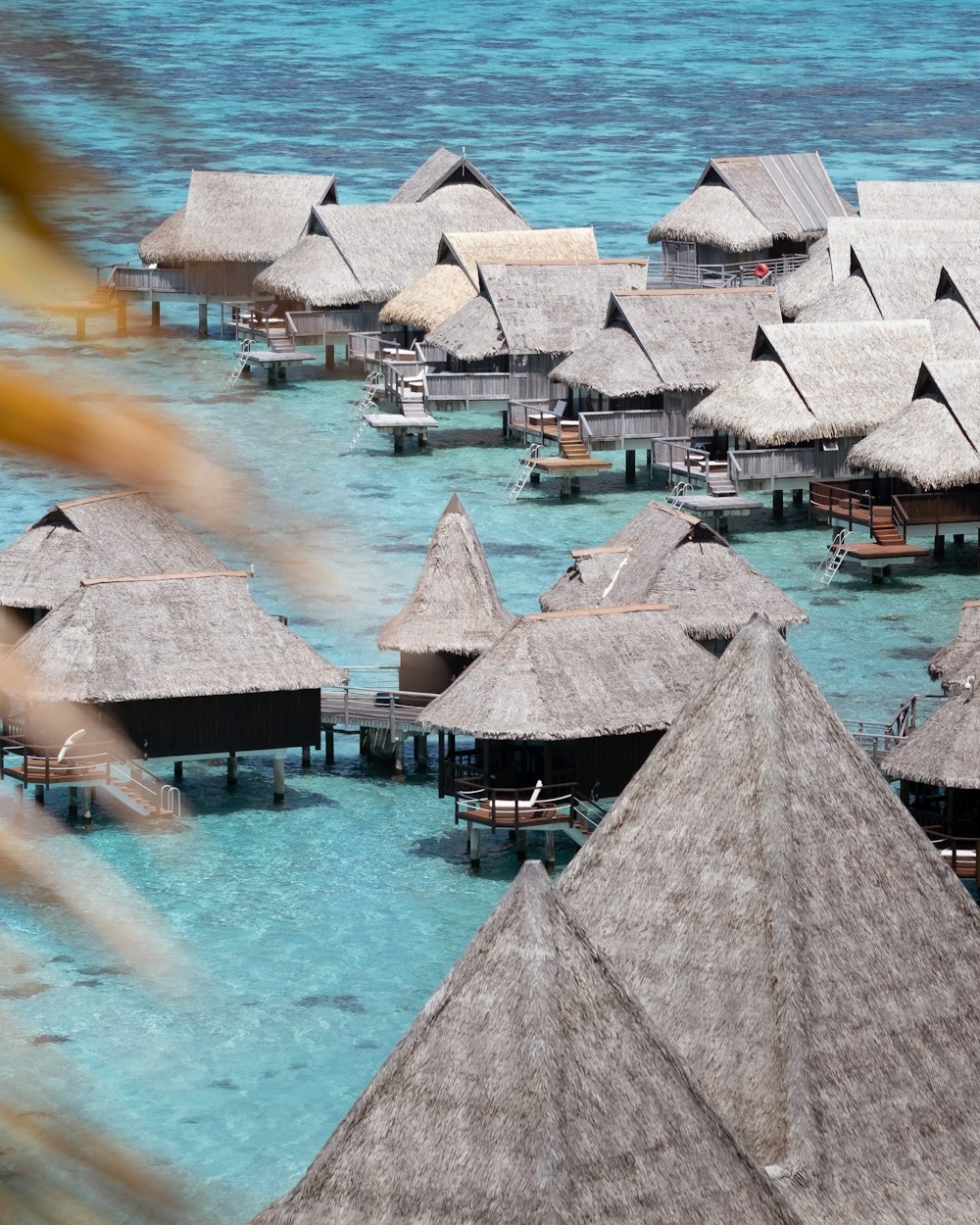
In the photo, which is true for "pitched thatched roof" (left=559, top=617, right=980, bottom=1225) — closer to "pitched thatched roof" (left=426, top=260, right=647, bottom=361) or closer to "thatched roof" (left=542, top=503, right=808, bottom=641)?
"thatched roof" (left=542, top=503, right=808, bottom=641)

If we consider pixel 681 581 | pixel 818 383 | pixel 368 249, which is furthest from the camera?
pixel 368 249

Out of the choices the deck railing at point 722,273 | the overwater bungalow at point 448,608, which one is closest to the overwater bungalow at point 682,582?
the overwater bungalow at point 448,608

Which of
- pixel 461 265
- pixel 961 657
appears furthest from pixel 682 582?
pixel 461 265

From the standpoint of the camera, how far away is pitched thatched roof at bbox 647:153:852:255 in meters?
72.7

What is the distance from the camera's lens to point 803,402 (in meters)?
52.2

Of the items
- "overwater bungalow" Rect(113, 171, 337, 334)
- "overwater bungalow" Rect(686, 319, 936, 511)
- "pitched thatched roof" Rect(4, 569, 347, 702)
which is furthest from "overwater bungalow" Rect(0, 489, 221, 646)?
"overwater bungalow" Rect(113, 171, 337, 334)

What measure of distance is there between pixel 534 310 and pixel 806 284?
337 inches

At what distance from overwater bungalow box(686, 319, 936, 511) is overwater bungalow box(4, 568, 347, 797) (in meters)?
→ 19.3

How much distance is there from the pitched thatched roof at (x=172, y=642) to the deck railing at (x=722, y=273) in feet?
126

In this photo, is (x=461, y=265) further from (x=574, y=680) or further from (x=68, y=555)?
(x=574, y=680)

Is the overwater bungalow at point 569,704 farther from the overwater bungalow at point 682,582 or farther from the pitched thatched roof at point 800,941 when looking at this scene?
the pitched thatched roof at point 800,941

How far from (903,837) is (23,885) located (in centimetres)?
A: 1451

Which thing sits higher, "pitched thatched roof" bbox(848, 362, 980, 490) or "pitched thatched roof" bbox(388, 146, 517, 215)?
"pitched thatched roof" bbox(388, 146, 517, 215)

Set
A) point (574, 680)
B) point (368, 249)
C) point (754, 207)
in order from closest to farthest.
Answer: point (574, 680), point (368, 249), point (754, 207)
